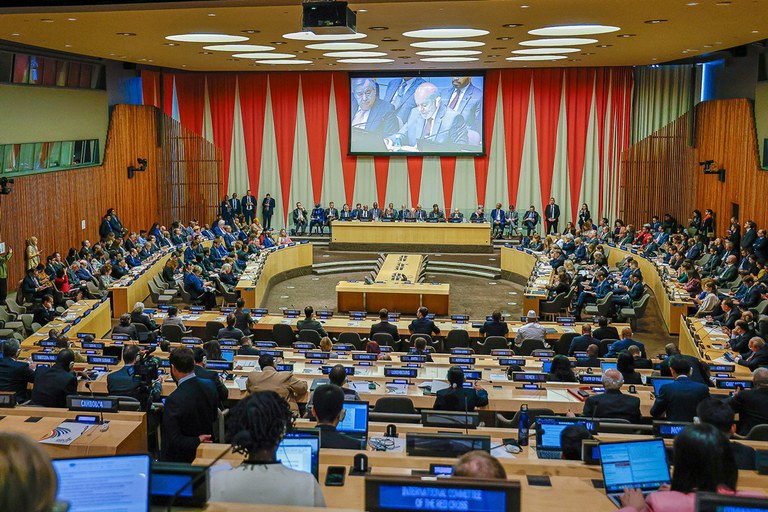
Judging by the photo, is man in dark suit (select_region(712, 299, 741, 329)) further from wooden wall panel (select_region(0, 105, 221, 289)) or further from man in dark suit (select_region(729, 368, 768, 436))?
wooden wall panel (select_region(0, 105, 221, 289))

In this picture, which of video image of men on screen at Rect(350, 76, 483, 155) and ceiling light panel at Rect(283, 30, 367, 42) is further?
video image of men on screen at Rect(350, 76, 483, 155)

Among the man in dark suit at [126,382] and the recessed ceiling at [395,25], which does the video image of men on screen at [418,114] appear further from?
the man in dark suit at [126,382]

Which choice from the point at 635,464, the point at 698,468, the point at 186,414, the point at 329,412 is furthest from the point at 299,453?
the point at 698,468

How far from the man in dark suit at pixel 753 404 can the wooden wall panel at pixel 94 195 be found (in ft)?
47.0

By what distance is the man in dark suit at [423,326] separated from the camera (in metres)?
13.0

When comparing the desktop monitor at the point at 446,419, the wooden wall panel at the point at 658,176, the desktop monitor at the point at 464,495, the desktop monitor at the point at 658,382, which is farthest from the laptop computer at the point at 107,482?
the wooden wall panel at the point at 658,176

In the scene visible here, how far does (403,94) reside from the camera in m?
27.6

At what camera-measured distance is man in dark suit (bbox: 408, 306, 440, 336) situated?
1299cm

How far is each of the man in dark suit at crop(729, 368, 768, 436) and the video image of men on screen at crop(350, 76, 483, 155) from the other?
20949mm

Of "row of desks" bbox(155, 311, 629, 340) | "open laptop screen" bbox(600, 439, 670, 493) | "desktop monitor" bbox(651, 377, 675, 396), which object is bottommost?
"row of desks" bbox(155, 311, 629, 340)

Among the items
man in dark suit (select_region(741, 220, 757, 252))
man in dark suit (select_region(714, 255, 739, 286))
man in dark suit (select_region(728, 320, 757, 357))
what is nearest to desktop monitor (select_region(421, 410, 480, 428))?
man in dark suit (select_region(728, 320, 757, 357))

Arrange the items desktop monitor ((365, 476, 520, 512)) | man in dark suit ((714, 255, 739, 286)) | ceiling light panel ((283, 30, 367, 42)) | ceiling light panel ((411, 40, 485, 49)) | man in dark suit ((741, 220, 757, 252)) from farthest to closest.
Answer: man in dark suit ((741, 220, 757, 252)) < ceiling light panel ((411, 40, 485, 49)) < man in dark suit ((714, 255, 739, 286)) < ceiling light panel ((283, 30, 367, 42)) < desktop monitor ((365, 476, 520, 512))

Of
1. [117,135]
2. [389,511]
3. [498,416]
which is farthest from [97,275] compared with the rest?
[389,511]

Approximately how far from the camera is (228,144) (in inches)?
1143
